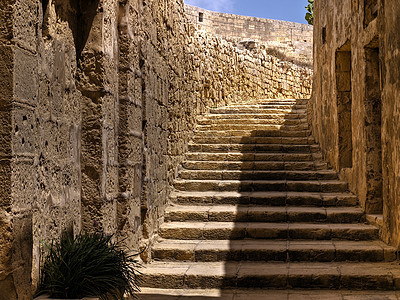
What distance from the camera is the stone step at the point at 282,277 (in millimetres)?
4855

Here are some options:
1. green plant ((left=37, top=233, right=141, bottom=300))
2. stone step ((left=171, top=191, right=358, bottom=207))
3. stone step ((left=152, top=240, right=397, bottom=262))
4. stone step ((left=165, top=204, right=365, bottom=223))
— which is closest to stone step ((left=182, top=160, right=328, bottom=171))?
stone step ((left=171, top=191, right=358, bottom=207))

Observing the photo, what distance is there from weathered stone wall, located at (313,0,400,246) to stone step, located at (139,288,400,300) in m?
0.88

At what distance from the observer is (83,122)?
4203 mm

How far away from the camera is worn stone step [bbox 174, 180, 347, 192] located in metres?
7.19

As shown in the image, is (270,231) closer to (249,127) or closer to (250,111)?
(249,127)

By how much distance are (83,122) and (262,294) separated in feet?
7.12

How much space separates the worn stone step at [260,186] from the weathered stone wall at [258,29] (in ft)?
50.3

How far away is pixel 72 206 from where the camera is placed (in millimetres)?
4016

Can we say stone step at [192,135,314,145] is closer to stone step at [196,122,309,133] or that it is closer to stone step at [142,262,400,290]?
stone step at [196,122,309,133]

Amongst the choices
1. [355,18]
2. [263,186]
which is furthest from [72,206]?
[355,18]

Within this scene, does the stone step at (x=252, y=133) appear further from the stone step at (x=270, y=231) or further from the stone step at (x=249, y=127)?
the stone step at (x=270, y=231)

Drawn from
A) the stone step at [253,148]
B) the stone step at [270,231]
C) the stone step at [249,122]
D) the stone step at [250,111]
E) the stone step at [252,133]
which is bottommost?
the stone step at [270,231]

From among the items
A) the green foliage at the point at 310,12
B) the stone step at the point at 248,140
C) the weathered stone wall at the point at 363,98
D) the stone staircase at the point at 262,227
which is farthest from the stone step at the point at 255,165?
the green foliage at the point at 310,12

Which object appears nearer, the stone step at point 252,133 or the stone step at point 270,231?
the stone step at point 270,231
